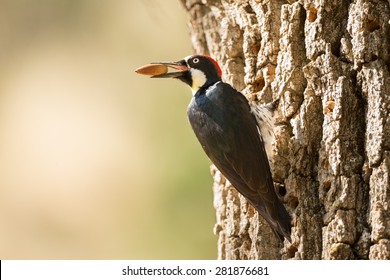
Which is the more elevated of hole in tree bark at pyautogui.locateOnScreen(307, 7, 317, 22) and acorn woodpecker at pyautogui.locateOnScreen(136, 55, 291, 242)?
hole in tree bark at pyautogui.locateOnScreen(307, 7, 317, 22)

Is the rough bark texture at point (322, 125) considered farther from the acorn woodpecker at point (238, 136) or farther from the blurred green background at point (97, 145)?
the blurred green background at point (97, 145)

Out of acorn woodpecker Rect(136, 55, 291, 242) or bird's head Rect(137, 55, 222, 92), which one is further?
bird's head Rect(137, 55, 222, 92)

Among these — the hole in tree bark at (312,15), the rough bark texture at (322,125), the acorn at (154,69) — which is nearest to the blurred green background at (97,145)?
the acorn at (154,69)

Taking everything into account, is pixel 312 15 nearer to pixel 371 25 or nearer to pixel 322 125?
pixel 371 25

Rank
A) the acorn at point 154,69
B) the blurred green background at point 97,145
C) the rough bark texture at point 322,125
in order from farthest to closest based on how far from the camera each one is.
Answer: the blurred green background at point 97,145, the acorn at point 154,69, the rough bark texture at point 322,125

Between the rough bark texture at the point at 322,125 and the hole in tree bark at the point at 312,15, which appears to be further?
the hole in tree bark at the point at 312,15

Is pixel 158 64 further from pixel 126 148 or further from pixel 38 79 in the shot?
pixel 38 79

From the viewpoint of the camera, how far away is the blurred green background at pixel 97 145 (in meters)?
8.80

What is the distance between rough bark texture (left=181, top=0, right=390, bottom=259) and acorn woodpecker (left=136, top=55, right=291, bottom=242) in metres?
0.10

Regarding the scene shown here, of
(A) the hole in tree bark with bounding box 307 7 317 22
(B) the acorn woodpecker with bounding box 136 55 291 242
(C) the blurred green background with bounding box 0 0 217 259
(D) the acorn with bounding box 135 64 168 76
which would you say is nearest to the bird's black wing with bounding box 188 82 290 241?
(B) the acorn woodpecker with bounding box 136 55 291 242

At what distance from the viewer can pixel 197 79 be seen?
5324 mm

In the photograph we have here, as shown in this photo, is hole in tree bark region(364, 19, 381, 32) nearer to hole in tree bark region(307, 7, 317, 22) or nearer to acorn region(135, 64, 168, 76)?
hole in tree bark region(307, 7, 317, 22)

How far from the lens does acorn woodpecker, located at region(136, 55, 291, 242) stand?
4.58 m

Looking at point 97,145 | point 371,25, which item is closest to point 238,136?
point 371,25
